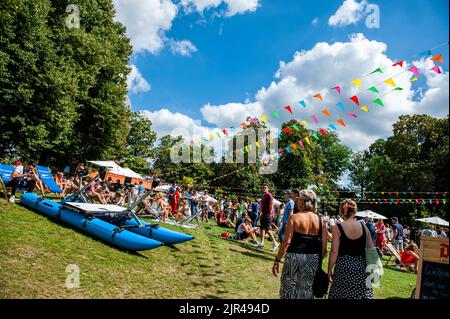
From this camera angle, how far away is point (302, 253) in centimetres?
359

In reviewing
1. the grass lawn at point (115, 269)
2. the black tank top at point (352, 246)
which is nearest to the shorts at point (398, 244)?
the grass lawn at point (115, 269)

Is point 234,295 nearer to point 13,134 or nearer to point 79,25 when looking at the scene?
point 13,134

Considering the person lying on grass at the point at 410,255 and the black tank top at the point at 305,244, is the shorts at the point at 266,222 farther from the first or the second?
the black tank top at the point at 305,244

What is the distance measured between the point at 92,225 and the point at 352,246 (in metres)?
6.26

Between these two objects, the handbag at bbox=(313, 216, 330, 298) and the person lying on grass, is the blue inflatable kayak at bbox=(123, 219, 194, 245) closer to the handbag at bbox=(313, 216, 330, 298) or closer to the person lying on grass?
the handbag at bbox=(313, 216, 330, 298)

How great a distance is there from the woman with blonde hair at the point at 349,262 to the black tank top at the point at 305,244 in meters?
0.19

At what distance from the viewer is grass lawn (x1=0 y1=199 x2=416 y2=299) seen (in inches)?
181

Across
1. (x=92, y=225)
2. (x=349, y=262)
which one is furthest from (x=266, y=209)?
(x=349, y=262)

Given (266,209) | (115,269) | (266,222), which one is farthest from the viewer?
(266,222)

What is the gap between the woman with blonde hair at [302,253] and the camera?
11.7ft

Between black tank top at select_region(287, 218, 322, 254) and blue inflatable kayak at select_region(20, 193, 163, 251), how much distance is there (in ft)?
12.9

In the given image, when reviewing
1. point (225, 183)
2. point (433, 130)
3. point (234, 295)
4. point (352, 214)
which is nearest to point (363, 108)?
point (352, 214)

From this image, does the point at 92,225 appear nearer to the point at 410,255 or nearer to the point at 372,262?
the point at 372,262

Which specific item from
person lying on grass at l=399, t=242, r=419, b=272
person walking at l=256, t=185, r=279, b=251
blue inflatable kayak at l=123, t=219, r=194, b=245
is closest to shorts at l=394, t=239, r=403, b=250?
person lying on grass at l=399, t=242, r=419, b=272
